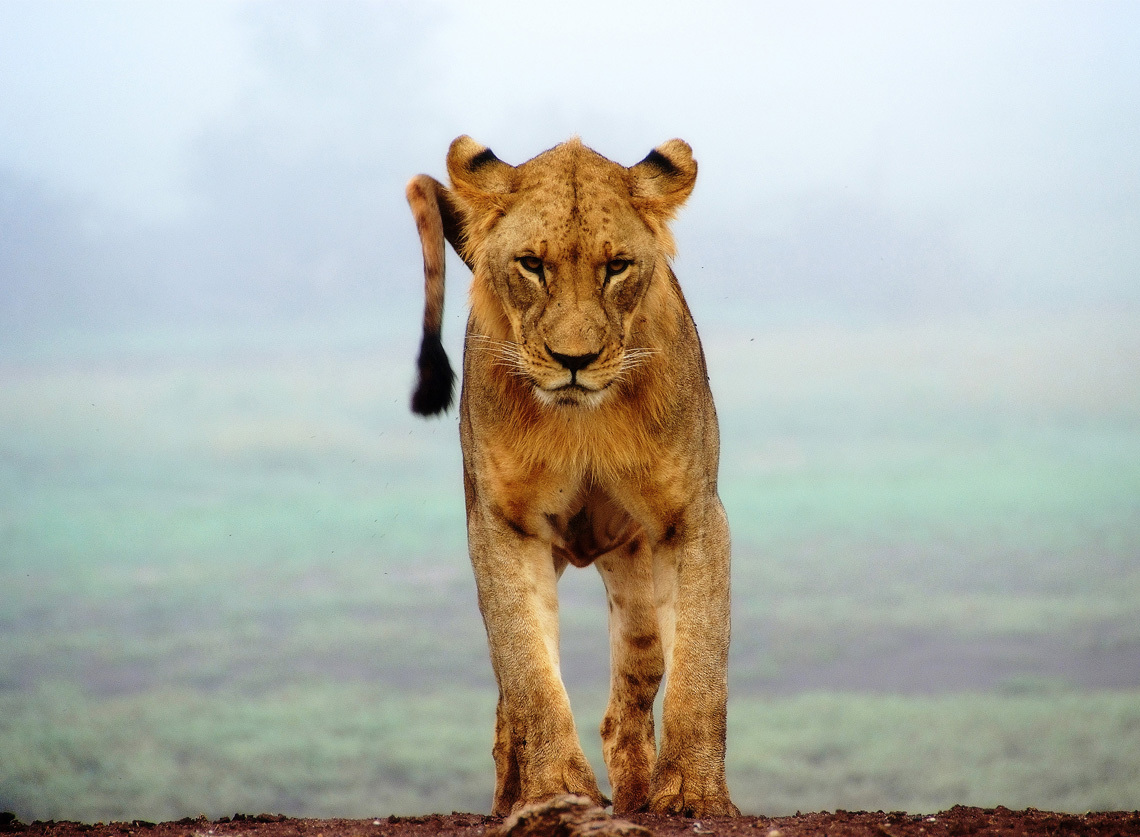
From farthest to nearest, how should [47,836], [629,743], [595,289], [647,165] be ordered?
1. [629,743]
2. [47,836]
3. [647,165]
4. [595,289]

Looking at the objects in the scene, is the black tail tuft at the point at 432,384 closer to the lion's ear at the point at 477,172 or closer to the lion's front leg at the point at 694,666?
the lion's ear at the point at 477,172

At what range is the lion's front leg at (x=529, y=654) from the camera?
6352 mm

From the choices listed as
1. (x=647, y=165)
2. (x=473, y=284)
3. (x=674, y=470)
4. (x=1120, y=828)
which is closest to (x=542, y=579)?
(x=674, y=470)

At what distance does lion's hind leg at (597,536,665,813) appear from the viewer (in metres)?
8.06

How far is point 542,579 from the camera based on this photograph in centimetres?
685

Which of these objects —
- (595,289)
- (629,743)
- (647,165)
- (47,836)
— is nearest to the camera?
(595,289)

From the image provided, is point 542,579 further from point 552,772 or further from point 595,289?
point 595,289

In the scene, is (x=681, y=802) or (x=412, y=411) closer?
(x=681, y=802)

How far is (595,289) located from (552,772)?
2.13 meters

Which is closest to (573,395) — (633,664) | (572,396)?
(572,396)

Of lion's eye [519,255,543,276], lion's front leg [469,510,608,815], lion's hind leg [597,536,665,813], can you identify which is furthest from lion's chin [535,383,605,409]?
lion's hind leg [597,536,665,813]

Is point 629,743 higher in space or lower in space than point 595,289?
lower

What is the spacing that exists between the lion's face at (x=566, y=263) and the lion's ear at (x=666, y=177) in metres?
0.04

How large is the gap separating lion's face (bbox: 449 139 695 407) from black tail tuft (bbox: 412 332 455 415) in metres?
0.54
